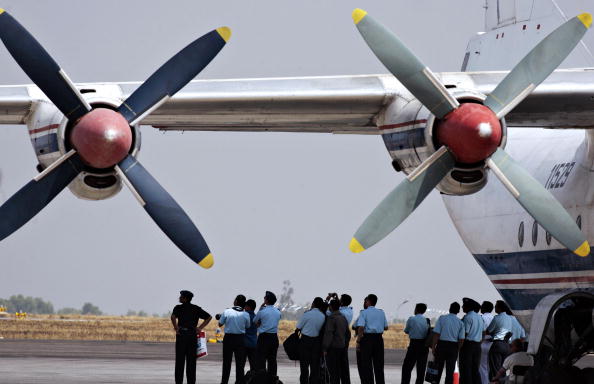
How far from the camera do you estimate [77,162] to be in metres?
15.6

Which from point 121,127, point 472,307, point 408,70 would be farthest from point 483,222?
point 121,127

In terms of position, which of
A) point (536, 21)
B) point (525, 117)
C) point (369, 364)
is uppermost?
point (536, 21)

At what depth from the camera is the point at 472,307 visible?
22.1 metres

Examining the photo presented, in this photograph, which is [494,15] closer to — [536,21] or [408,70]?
[536,21]

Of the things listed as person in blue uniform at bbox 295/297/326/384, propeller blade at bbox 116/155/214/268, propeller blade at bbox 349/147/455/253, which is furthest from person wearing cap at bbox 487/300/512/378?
propeller blade at bbox 116/155/214/268

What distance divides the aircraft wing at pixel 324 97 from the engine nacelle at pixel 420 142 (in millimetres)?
318

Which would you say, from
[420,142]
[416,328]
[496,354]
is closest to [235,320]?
[416,328]

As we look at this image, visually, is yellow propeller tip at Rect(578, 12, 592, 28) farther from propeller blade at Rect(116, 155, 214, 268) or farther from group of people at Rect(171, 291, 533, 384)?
group of people at Rect(171, 291, 533, 384)

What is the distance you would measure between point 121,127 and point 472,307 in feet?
29.5

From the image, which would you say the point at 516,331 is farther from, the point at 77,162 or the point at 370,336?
the point at 77,162

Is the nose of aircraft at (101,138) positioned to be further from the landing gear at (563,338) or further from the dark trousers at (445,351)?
the dark trousers at (445,351)

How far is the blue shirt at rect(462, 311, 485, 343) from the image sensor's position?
870 inches

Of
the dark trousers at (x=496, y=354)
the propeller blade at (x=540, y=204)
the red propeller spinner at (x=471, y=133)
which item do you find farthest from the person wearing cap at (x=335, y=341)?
the propeller blade at (x=540, y=204)

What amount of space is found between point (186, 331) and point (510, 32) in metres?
8.64
